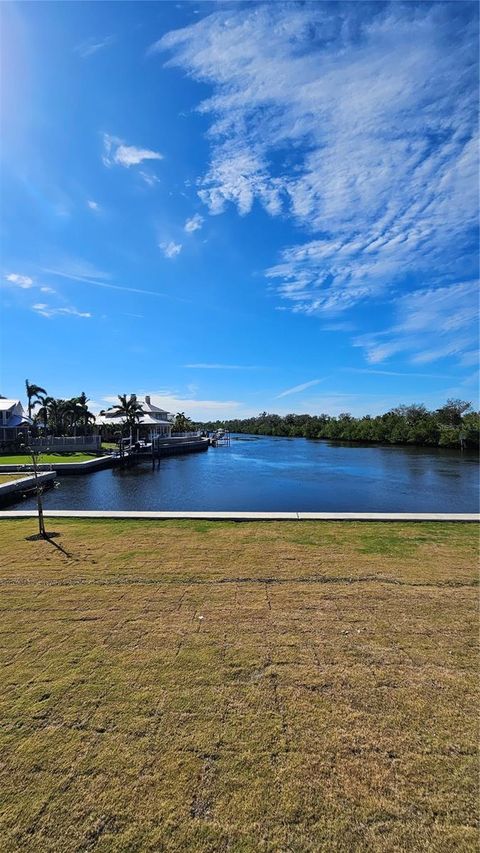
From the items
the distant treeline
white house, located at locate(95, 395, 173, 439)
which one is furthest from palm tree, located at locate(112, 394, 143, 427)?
the distant treeline

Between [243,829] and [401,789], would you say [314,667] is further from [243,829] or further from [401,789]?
[243,829]

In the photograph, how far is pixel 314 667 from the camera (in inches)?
122

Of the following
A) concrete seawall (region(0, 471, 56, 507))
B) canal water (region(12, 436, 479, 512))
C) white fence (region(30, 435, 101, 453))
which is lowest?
canal water (region(12, 436, 479, 512))

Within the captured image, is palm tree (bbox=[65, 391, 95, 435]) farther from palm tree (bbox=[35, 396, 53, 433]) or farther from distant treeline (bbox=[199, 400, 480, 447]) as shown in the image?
distant treeline (bbox=[199, 400, 480, 447])

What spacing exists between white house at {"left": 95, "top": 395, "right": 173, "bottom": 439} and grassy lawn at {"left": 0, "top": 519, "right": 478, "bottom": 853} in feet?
116

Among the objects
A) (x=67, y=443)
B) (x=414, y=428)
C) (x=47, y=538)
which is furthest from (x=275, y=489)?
(x=414, y=428)

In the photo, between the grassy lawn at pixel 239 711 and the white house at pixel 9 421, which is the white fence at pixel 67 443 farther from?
the grassy lawn at pixel 239 711

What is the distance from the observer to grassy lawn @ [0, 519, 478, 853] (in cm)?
193

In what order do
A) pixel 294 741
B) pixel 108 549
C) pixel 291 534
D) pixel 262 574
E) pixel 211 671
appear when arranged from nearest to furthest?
pixel 294 741 → pixel 211 671 → pixel 262 574 → pixel 108 549 → pixel 291 534

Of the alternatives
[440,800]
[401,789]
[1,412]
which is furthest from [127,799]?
[1,412]

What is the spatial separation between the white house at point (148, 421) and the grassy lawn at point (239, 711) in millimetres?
35386

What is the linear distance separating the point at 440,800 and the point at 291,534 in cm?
509

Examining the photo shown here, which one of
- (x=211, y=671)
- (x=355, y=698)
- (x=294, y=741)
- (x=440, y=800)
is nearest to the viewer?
(x=440, y=800)

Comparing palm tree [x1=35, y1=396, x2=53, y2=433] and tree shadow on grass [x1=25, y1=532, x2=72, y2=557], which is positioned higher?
palm tree [x1=35, y1=396, x2=53, y2=433]
